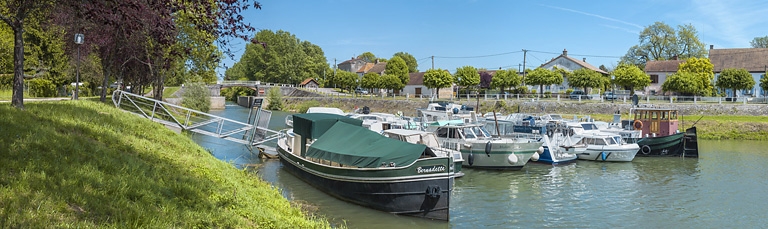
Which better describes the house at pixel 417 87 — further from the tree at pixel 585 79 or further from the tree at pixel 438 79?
the tree at pixel 585 79

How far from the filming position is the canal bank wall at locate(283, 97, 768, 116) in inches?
2003

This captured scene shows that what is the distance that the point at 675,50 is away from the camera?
9756cm

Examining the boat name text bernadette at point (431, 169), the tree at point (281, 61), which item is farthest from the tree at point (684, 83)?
the tree at point (281, 61)

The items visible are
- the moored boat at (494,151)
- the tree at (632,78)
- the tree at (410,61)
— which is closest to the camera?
the moored boat at (494,151)

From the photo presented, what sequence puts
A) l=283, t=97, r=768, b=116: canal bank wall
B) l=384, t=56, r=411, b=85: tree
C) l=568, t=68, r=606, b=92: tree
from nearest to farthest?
l=283, t=97, r=768, b=116: canal bank wall, l=568, t=68, r=606, b=92: tree, l=384, t=56, r=411, b=85: tree

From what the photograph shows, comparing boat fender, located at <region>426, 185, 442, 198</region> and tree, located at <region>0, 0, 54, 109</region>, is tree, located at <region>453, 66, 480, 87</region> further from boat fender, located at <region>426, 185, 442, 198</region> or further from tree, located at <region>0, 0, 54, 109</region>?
tree, located at <region>0, 0, 54, 109</region>

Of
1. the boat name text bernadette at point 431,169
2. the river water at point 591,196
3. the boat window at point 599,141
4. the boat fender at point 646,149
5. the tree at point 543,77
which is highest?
the tree at point 543,77

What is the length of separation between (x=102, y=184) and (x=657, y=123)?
3696cm

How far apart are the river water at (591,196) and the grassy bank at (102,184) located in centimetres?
520

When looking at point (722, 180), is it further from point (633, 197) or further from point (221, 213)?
point (221, 213)

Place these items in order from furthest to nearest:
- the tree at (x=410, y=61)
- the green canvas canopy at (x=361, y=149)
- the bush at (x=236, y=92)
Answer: the tree at (x=410, y=61), the bush at (x=236, y=92), the green canvas canopy at (x=361, y=149)

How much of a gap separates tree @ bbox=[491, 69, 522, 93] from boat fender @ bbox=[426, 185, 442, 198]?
6129 cm

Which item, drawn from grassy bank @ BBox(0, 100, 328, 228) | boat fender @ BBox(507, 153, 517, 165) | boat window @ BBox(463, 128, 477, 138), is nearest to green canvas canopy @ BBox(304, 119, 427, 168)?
grassy bank @ BBox(0, 100, 328, 228)

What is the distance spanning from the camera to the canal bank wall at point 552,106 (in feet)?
167
